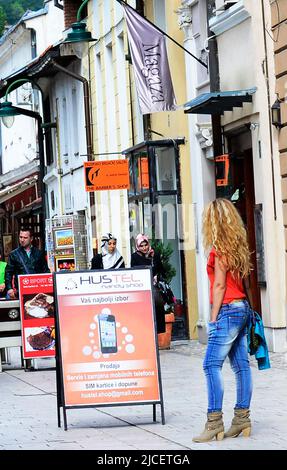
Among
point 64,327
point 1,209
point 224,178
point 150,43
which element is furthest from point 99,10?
point 64,327

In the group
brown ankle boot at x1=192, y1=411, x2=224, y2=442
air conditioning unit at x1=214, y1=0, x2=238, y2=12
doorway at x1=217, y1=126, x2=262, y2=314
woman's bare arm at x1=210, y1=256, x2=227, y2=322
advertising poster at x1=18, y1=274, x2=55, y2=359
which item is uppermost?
air conditioning unit at x1=214, y1=0, x2=238, y2=12

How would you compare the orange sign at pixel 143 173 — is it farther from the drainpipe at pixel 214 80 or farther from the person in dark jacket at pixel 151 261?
the drainpipe at pixel 214 80

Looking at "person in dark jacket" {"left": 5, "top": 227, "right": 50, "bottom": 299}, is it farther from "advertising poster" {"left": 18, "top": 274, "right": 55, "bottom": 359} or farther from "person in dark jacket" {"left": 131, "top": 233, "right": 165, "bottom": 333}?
"person in dark jacket" {"left": 131, "top": 233, "right": 165, "bottom": 333}

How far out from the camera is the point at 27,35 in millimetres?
50625

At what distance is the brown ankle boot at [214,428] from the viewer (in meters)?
11.3

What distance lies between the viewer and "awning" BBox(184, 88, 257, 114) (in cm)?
2105

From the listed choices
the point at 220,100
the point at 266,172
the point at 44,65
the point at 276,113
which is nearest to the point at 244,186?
the point at 266,172

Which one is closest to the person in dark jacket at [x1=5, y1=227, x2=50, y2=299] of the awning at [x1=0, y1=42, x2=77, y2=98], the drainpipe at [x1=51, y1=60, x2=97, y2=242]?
the drainpipe at [x1=51, y1=60, x2=97, y2=242]

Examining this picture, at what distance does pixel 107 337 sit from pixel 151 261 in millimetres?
11103

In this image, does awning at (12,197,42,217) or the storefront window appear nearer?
the storefront window

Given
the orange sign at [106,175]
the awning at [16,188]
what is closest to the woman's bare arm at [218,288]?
the orange sign at [106,175]

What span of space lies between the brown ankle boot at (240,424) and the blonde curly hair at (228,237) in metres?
1.03

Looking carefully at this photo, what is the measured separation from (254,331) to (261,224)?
9.94 m
